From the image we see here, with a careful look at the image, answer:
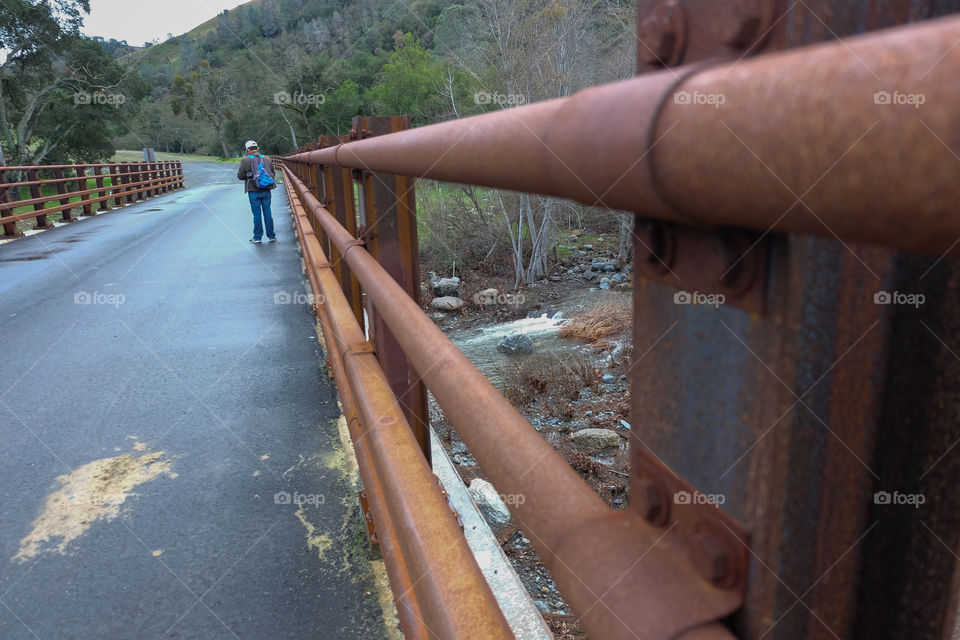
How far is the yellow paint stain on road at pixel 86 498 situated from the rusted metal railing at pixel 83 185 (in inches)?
441

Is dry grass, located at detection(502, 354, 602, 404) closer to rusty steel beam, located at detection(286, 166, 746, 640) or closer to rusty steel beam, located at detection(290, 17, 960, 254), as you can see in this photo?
rusty steel beam, located at detection(286, 166, 746, 640)

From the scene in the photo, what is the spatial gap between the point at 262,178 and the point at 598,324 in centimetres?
646

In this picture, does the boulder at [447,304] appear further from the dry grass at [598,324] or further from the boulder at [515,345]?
the boulder at [515,345]

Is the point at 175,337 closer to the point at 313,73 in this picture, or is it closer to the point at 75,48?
the point at 75,48

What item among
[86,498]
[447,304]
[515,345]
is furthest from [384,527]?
[447,304]

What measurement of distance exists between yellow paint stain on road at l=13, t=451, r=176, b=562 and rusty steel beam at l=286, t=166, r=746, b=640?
91.3 inches

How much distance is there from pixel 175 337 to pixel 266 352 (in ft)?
3.24

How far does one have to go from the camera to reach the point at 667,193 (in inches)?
19.7

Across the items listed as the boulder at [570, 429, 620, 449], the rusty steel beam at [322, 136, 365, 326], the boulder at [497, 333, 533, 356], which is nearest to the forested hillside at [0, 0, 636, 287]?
the boulder at [497, 333, 533, 356]

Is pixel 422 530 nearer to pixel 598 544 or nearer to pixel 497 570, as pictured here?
pixel 598 544

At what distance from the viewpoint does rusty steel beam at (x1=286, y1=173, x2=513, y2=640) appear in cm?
117

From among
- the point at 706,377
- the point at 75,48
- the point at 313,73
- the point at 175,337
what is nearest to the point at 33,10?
the point at 75,48

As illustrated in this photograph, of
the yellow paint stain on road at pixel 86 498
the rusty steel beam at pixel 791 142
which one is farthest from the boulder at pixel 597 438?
the rusty steel beam at pixel 791 142

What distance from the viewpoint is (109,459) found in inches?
129
